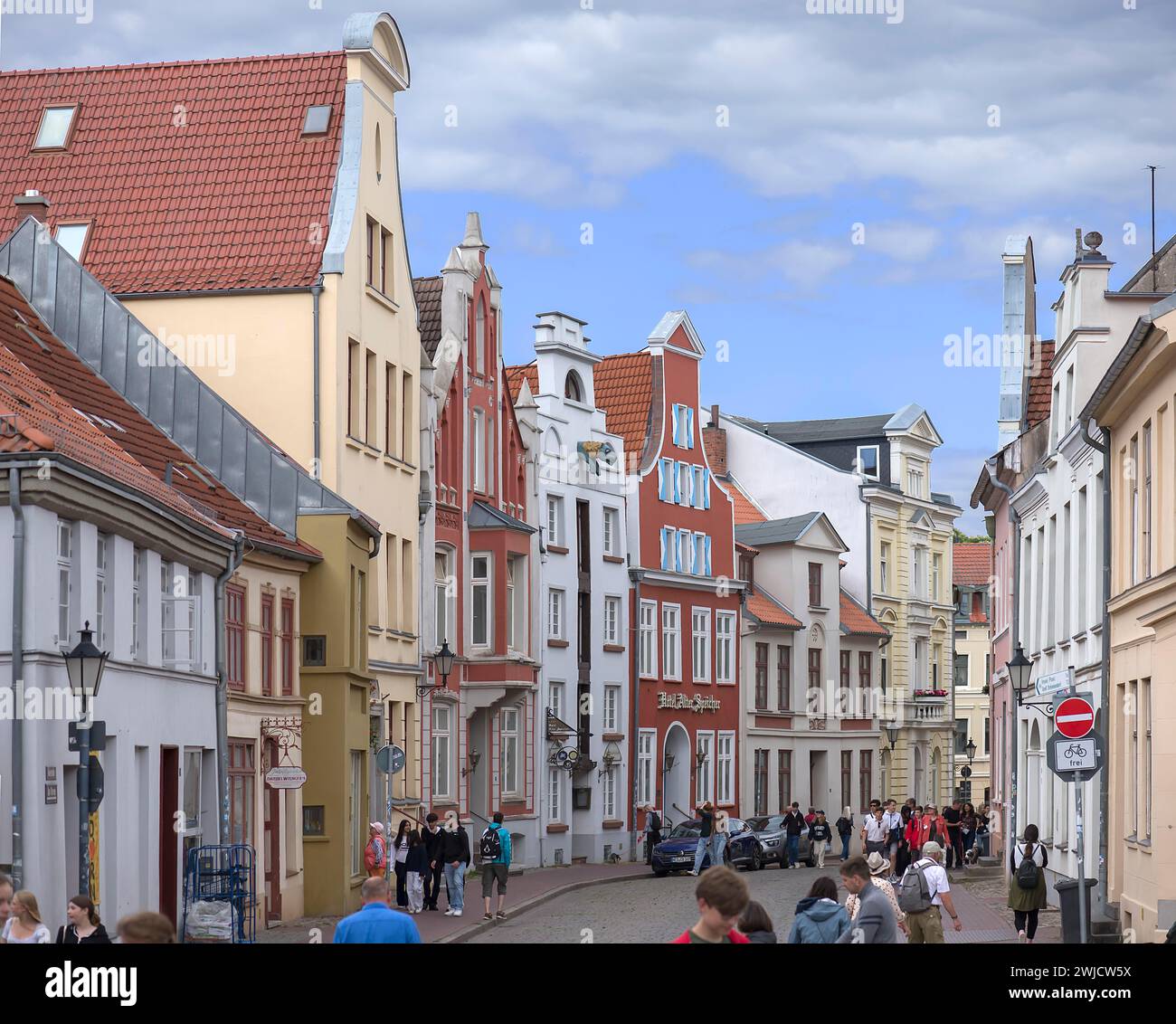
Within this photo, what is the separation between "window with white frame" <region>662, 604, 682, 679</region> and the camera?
201ft

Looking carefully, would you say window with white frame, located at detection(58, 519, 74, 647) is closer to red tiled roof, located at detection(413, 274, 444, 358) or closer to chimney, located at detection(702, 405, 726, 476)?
red tiled roof, located at detection(413, 274, 444, 358)

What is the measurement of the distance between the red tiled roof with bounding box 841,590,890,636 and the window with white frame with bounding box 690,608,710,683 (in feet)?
32.1

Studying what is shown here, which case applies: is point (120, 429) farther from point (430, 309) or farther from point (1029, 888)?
point (430, 309)

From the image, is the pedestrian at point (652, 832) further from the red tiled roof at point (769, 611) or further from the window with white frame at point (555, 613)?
the red tiled roof at point (769, 611)

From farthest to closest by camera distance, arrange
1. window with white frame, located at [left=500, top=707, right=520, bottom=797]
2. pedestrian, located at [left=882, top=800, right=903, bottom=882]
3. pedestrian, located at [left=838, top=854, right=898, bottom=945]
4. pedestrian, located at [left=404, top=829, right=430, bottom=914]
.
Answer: window with white frame, located at [left=500, top=707, right=520, bottom=797], pedestrian, located at [left=882, top=800, right=903, bottom=882], pedestrian, located at [left=404, top=829, right=430, bottom=914], pedestrian, located at [left=838, top=854, right=898, bottom=945]

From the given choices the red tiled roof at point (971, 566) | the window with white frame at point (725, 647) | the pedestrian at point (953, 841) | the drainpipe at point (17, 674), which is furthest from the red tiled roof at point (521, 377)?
the red tiled roof at point (971, 566)

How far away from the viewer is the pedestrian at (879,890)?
596 inches

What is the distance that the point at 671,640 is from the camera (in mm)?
61750

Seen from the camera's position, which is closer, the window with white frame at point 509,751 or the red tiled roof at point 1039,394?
the red tiled roof at point 1039,394

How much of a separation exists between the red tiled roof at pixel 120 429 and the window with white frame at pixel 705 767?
1219 inches

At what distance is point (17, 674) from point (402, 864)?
48.6 ft

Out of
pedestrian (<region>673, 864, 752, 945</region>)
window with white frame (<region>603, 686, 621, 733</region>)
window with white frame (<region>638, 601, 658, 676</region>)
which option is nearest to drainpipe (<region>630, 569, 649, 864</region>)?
window with white frame (<region>638, 601, 658, 676</region>)

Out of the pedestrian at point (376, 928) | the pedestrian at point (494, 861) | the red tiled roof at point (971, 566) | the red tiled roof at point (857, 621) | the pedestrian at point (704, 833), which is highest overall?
the red tiled roof at point (971, 566)
